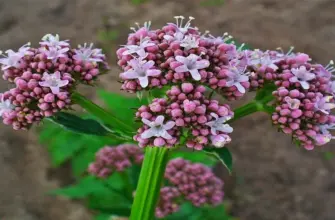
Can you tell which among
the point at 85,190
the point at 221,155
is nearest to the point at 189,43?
the point at 221,155

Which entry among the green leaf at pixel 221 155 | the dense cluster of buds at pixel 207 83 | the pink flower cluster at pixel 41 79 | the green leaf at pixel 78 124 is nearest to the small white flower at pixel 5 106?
the pink flower cluster at pixel 41 79

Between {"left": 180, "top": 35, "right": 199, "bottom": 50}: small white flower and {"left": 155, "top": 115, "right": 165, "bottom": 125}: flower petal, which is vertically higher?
{"left": 180, "top": 35, "right": 199, "bottom": 50}: small white flower

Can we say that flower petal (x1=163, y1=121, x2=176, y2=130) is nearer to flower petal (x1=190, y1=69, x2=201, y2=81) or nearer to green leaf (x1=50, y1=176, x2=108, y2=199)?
flower petal (x1=190, y1=69, x2=201, y2=81)

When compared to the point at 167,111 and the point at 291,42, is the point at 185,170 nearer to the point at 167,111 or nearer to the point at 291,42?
the point at 167,111

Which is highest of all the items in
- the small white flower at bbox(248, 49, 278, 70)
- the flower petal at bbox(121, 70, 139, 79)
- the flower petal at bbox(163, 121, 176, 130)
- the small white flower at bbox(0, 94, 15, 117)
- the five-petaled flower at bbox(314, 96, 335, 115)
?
the small white flower at bbox(248, 49, 278, 70)

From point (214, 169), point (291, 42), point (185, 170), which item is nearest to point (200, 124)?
point (185, 170)

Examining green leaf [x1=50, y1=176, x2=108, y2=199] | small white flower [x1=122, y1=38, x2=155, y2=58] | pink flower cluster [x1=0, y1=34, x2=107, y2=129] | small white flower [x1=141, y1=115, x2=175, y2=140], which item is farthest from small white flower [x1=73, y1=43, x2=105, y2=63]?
green leaf [x1=50, y1=176, x2=108, y2=199]
